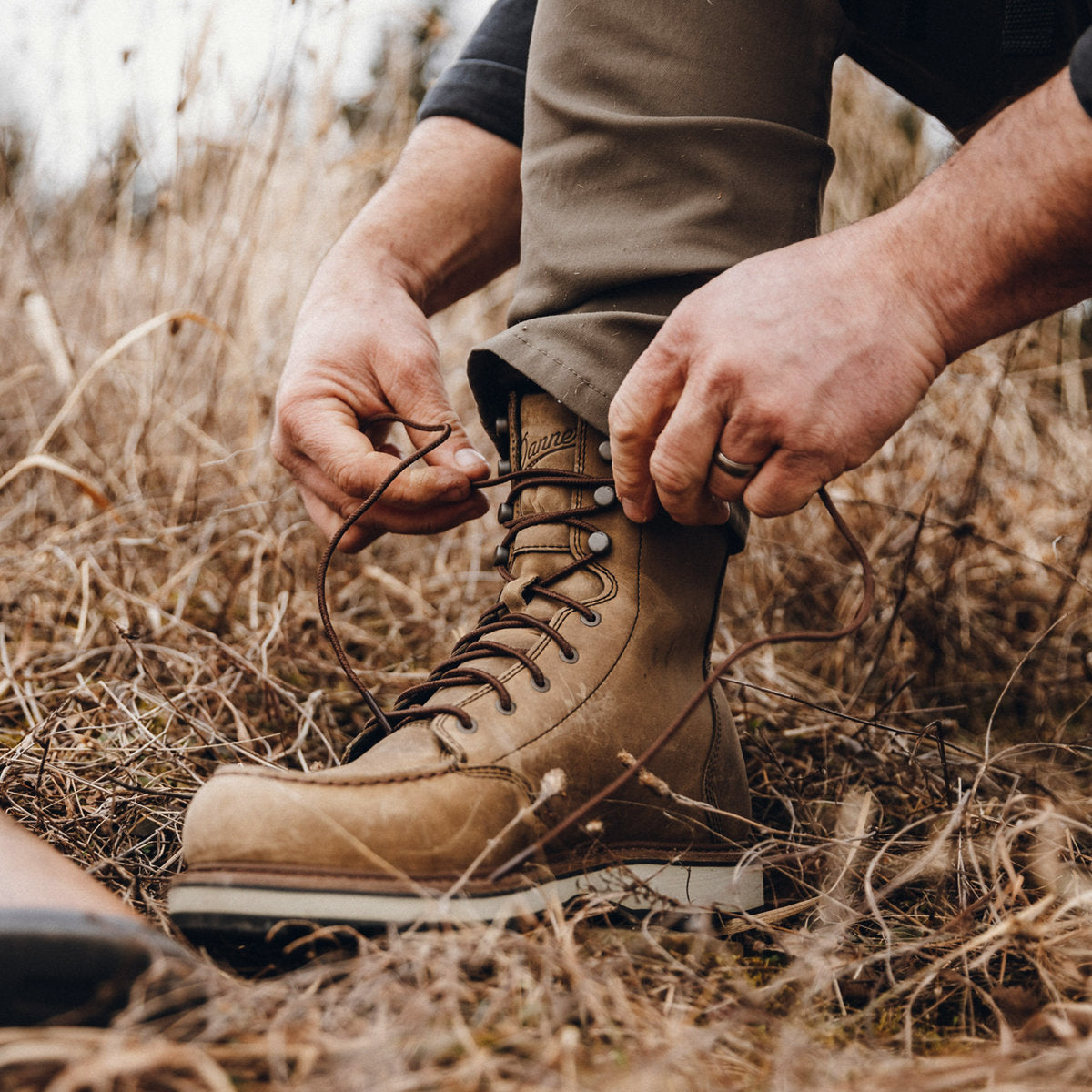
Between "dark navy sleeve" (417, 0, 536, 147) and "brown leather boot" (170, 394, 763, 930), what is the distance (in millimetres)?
553

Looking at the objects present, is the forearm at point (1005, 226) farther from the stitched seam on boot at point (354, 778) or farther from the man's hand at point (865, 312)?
the stitched seam on boot at point (354, 778)

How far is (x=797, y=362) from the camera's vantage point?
0.81 metres

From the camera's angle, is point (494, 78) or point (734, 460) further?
point (494, 78)

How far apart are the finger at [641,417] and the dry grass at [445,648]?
1.25ft

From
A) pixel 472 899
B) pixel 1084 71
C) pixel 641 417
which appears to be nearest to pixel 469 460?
pixel 641 417

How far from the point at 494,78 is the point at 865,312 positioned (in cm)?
85

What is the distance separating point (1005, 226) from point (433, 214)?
857 millimetres

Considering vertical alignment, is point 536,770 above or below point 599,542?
below

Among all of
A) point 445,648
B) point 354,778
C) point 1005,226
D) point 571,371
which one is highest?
point 1005,226

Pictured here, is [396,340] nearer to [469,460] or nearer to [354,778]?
[469,460]

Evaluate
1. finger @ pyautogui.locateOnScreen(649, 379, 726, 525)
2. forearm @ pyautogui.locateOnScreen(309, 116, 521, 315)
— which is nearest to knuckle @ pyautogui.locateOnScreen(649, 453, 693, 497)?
finger @ pyautogui.locateOnScreen(649, 379, 726, 525)

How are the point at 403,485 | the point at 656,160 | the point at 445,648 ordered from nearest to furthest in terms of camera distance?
1. the point at 656,160
2. the point at 403,485
3. the point at 445,648

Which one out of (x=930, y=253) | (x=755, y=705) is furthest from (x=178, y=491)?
(x=930, y=253)

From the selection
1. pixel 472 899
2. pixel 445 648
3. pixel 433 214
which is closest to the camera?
pixel 472 899
